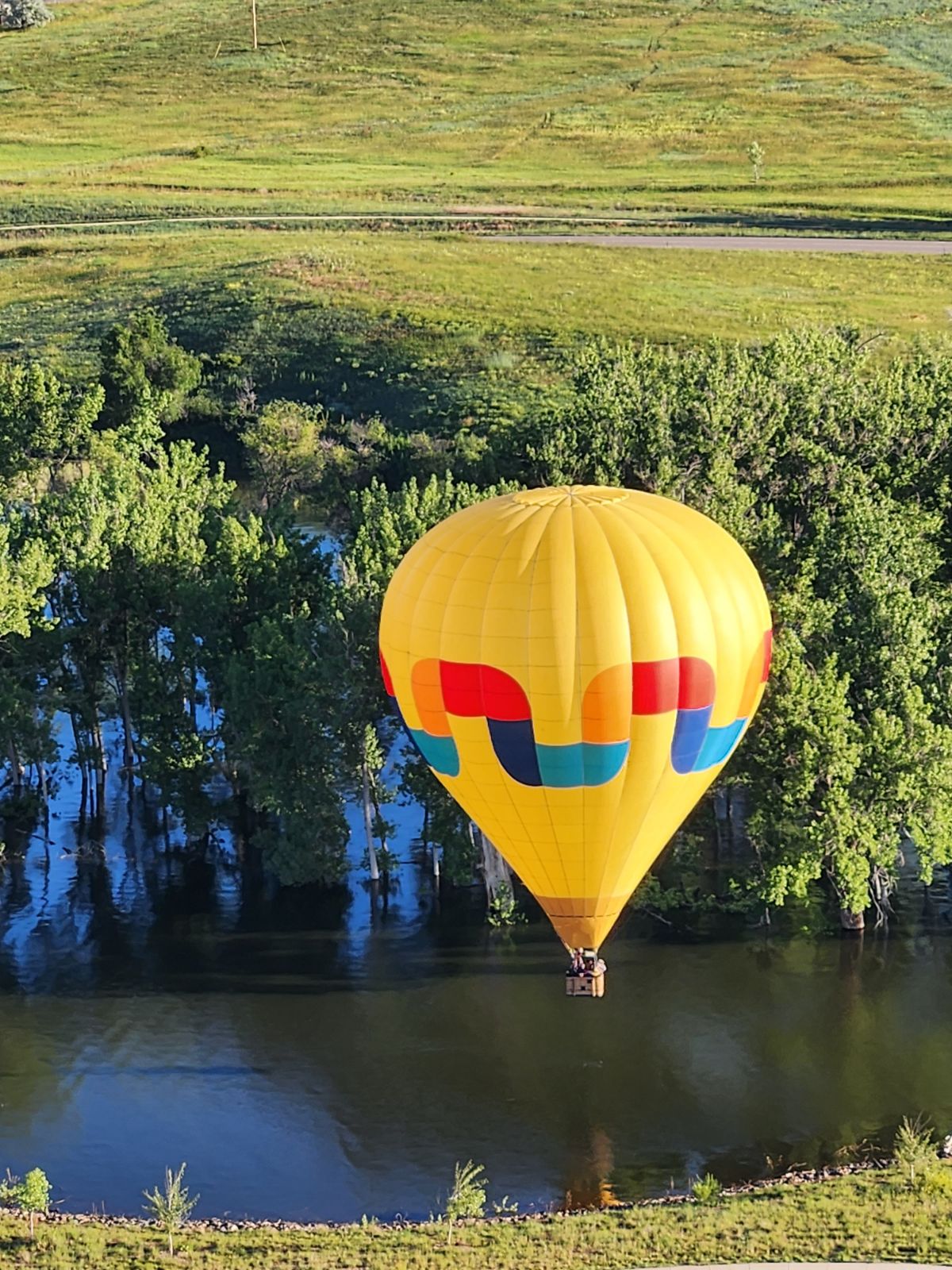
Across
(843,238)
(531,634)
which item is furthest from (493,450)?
(843,238)

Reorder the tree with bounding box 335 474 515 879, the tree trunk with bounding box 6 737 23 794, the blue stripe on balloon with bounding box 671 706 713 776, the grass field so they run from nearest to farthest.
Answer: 1. the blue stripe on balloon with bounding box 671 706 713 776
2. the tree with bounding box 335 474 515 879
3. the tree trunk with bounding box 6 737 23 794
4. the grass field

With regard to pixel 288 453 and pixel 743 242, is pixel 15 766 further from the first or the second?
pixel 743 242

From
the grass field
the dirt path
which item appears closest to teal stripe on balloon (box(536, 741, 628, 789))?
the dirt path

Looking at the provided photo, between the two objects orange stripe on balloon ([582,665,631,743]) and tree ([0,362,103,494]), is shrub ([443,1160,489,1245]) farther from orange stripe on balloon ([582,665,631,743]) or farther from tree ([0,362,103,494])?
tree ([0,362,103,494])

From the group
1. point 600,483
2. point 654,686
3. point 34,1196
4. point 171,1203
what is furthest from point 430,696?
point 600,483

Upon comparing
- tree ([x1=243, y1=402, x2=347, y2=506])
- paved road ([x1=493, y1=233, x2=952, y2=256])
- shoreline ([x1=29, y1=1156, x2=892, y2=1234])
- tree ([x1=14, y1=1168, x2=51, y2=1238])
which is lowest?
shoreline ([x1=29, y1=1156, x2=892, y2=1234])

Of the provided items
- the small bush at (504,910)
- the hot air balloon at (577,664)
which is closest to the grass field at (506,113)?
the small bush at (504,910)
